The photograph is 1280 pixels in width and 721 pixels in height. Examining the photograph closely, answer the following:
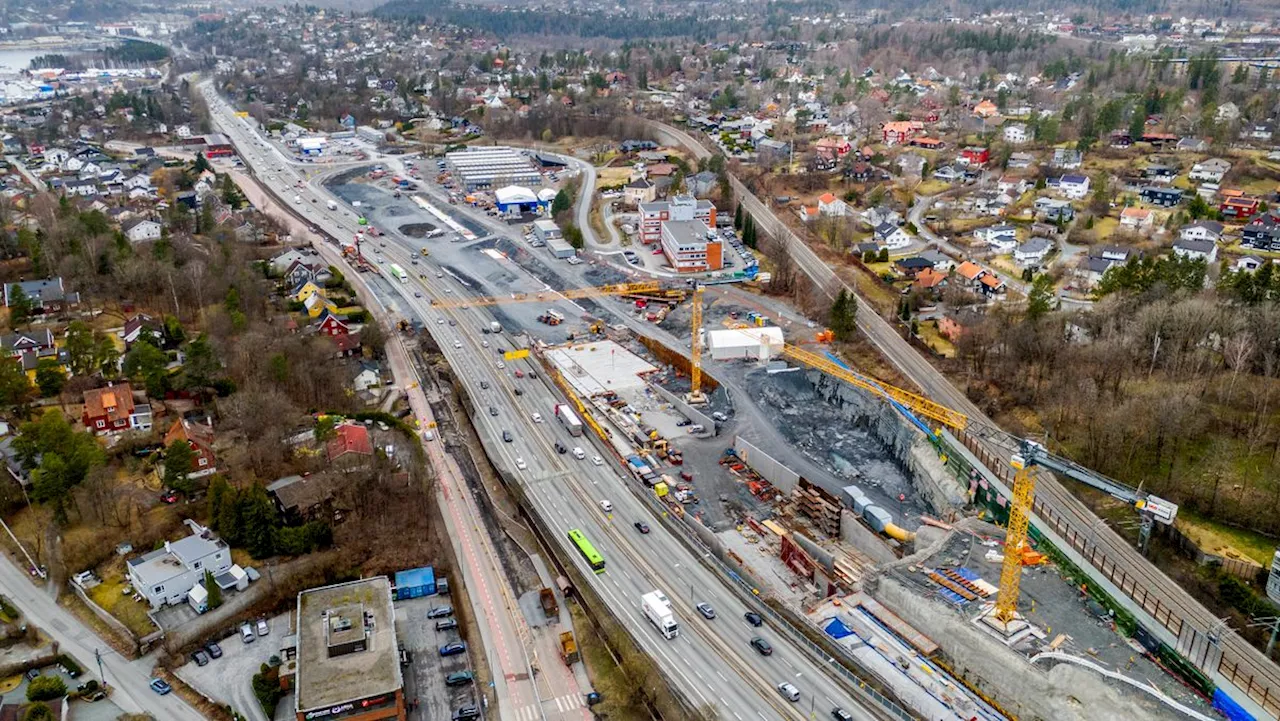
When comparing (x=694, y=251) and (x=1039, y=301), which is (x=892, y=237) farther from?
(x=1039, y=301)

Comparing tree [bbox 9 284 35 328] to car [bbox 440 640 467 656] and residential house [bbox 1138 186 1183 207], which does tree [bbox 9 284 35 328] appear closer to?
car [bbox 440 640 467 656]

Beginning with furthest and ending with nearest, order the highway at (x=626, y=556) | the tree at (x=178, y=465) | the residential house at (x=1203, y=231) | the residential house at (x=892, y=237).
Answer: the residential house at (x=892, y=237) → the residential house at (x=1203, y=231) → the tree at (x=178, y=465) → the highway at (x=626, y=556)

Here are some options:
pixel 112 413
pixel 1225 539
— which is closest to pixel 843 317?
pixel 1225 539

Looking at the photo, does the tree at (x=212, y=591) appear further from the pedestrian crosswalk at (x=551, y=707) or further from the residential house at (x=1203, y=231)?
Answer: the residential house at (x=1203, y=231)

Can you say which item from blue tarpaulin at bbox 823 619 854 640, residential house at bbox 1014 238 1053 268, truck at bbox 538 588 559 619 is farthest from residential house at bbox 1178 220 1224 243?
truck at bbox 538 588 559 619

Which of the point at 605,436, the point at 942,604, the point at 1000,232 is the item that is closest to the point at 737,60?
the point at 1000,232

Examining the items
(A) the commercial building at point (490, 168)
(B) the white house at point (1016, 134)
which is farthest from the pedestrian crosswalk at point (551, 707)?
(B) the white house at point (1016, 134)

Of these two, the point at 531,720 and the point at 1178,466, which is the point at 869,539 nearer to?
the point at 1178,466
